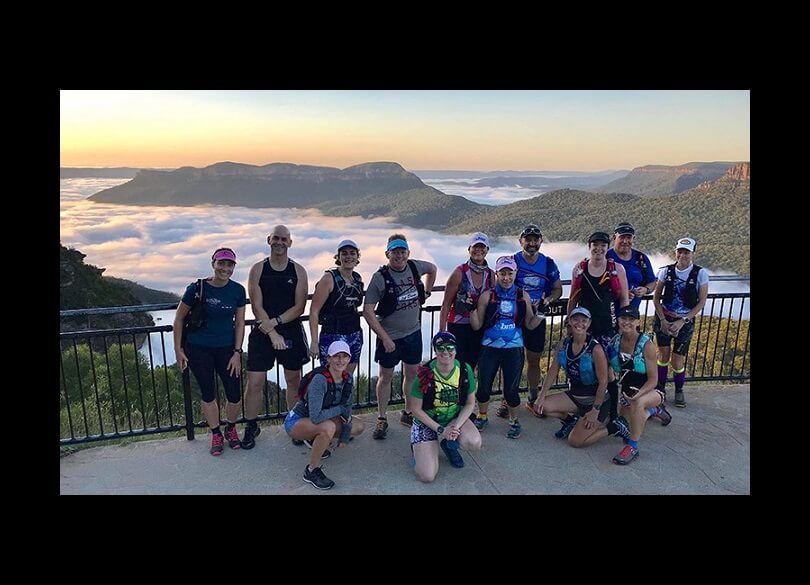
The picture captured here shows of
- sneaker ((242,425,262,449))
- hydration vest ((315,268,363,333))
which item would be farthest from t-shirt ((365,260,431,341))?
sneaker ((242,425,262,449))

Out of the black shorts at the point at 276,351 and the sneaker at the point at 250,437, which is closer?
the black shorts at the point at 276,351

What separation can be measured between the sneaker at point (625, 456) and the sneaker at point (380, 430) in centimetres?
195

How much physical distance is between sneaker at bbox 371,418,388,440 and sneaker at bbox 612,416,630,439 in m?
2.00

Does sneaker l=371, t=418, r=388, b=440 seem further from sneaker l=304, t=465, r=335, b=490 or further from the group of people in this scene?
sneaker l=304, t=465, r=335, b=490

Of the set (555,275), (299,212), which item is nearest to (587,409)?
(555,275)

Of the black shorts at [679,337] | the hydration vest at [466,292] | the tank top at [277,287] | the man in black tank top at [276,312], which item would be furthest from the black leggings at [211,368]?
the black shorts at [679,337]

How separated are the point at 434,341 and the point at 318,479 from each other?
136cm

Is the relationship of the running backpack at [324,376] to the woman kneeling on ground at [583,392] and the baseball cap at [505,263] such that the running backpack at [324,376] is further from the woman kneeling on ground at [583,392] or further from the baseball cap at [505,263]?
the woman kneeling on ground at [583,392]

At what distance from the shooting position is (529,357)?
17.1ft

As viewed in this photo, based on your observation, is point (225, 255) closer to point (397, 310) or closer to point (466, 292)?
point (397, 310)

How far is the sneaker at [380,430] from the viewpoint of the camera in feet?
15.4

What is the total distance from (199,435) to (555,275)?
3579 mm

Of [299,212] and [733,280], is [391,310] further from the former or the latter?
[299,212]
